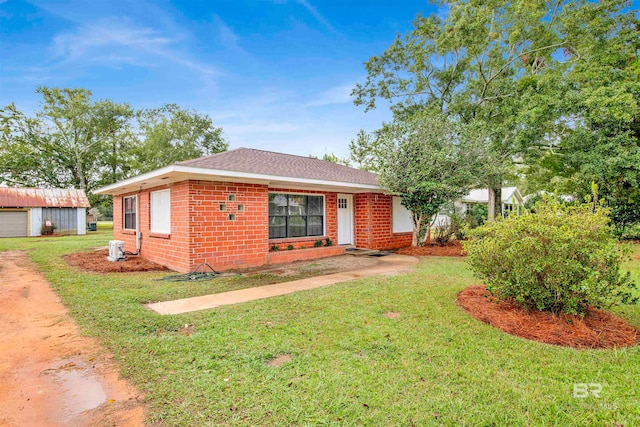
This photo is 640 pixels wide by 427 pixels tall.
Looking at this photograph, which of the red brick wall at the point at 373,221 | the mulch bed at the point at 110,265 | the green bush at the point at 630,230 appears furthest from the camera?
the green bush at the point at 630,230

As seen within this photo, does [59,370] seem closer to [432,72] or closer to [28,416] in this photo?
[28,416]

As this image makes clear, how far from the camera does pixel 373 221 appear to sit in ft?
42.4

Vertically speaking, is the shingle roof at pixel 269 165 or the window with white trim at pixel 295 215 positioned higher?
the shingle roof at pixel 269 165

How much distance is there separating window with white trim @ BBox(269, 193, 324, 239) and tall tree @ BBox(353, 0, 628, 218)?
5999mm

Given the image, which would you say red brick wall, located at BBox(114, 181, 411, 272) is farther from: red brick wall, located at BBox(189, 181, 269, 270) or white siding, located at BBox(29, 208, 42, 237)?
white siding, located at BBox(29, 208, 42, 237)

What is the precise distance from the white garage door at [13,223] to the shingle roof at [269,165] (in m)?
20.6

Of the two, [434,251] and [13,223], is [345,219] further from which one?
[13,223]

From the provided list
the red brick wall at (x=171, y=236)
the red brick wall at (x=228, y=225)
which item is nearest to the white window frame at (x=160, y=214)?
the red brick wall at (x=171, y=236)

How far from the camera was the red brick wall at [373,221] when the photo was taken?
12852mm

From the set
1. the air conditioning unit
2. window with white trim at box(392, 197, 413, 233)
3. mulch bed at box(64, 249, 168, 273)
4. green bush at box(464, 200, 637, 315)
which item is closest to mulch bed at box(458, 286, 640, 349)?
green bush at box(464, 200, 637, 315)

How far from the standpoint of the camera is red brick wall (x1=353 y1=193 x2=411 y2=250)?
1285 centimetres

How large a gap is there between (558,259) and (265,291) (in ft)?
15.5

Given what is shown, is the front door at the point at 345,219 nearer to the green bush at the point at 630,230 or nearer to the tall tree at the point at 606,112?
the tall tree at the point at 606,112

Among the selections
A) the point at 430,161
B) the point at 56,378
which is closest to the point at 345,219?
the point at 430,161
